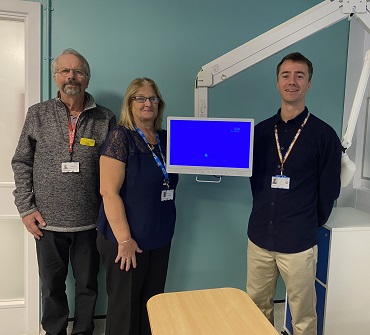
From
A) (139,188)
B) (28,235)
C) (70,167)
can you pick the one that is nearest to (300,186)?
(139,188)

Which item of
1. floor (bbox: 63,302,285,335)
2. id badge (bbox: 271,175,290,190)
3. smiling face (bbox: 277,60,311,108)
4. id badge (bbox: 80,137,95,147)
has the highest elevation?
smiling face (bbox: 277,60,311,108)

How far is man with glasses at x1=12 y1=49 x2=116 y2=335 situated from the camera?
174cm

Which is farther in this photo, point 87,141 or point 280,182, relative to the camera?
point 87,141

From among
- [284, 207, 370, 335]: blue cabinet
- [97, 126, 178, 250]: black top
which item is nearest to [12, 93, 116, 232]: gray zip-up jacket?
[97, 126, 178, 250]: black top

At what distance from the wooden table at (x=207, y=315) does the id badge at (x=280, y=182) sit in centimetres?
60

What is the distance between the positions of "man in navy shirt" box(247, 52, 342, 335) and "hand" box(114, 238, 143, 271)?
2.10 ft

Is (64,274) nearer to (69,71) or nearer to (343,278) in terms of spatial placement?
(69,71)

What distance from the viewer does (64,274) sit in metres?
1.89

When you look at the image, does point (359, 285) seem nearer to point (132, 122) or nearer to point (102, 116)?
point (132, 122)

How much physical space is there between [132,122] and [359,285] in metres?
1.63

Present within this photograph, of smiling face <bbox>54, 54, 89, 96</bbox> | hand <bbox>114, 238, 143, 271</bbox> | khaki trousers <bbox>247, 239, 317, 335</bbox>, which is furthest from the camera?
smiling face <bbox>54, 54, 89, 96</bbox>

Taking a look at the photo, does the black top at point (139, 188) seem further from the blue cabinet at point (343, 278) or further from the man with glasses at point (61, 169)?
the blue cabinet at point (343, 278)

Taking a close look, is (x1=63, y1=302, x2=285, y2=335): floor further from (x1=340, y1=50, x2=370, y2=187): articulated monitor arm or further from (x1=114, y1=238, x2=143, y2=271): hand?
(x1=340, y1=50, x2=370, y2=187): articulated monitor arm

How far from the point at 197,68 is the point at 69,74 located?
87 cm
